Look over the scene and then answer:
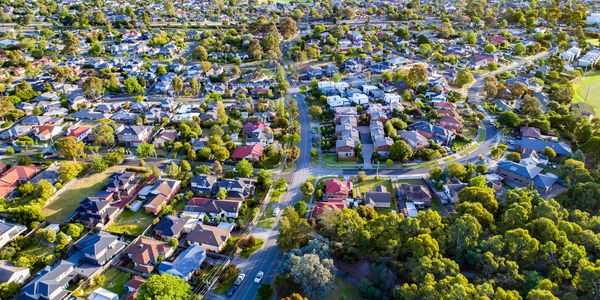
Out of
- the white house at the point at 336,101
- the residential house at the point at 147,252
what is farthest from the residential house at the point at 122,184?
the white house at the point at 336,101

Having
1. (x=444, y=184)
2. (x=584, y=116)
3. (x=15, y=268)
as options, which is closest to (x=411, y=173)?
(x=444, y=184)

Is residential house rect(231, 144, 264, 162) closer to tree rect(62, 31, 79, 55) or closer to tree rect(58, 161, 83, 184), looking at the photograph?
tree rect(58, 161, 83, 184)

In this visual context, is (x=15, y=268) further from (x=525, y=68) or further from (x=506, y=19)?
(x=506, y=19)

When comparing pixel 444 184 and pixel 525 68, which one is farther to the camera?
pixel 525 68

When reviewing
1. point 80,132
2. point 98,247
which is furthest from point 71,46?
point 98,247

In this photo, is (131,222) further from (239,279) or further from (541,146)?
(541,146)

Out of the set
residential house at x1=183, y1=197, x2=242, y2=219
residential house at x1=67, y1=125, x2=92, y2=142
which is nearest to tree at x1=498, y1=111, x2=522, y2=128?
residential house at x1=183, y1=197, x2=242, y2=219

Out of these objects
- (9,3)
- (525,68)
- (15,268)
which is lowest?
(525,68)
